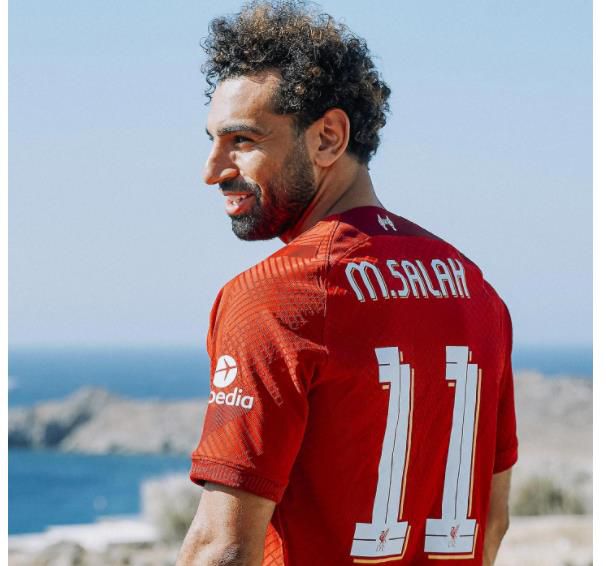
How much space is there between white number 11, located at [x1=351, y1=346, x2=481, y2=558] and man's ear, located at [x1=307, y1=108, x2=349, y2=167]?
0.38 metres

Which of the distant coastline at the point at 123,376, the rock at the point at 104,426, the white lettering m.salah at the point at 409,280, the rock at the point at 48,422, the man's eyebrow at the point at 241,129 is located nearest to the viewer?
the white lettering m.salah at the point at 409,280

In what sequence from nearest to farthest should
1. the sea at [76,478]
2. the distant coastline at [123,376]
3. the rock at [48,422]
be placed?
1. the sea at [76,478]
2. the rock at [48,422]
3. the distant coastline at [123,376]

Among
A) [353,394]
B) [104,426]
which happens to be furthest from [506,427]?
[104,426]

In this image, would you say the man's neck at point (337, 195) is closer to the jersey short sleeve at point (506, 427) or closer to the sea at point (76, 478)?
Result: the jersey short sleeve at point (506, 427)

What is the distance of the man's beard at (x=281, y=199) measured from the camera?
1909 millimetres

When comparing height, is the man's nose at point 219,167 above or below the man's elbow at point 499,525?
above

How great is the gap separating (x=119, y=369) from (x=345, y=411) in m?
89.4

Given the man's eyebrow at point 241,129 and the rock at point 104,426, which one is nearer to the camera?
the man's eyebrow at point 241,129

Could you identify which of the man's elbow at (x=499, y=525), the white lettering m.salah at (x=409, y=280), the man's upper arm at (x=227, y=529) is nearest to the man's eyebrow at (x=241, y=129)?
the white lettering m.salah at (x=409, y=280)

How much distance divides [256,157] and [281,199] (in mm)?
85

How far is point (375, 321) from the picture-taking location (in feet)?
5.66

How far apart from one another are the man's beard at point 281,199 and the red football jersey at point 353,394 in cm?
12

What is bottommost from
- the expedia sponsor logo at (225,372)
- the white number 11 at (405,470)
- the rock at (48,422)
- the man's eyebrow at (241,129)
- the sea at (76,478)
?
the sea at (76,478)

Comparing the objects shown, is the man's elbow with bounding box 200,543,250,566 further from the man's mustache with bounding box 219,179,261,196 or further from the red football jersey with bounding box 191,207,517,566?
the man's mustache with bounding box 219,179,261,196
